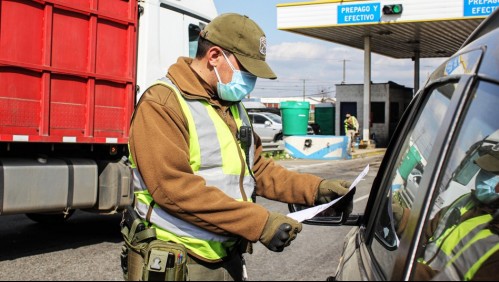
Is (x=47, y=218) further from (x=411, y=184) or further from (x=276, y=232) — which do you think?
(x=411, y=184)

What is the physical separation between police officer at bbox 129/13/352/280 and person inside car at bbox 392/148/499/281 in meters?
0.47

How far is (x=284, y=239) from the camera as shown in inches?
81.7

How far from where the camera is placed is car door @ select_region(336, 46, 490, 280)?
1505 millimetres

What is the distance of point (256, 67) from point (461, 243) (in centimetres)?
103

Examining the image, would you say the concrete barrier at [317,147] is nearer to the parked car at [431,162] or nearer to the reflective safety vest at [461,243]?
the parked car at [431,162]

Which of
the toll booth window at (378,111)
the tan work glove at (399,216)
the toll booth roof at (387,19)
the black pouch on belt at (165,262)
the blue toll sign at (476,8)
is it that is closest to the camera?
the tan work glove at (399,216)

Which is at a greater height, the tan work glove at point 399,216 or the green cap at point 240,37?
the green cap at point 240,37

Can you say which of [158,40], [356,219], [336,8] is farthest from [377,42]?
[356,219]

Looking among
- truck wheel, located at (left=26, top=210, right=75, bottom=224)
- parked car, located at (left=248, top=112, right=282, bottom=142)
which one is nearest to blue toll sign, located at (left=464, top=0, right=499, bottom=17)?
parked car, located at (left=248, top=112, right=282, bottom=142)

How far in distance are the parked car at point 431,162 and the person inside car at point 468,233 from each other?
0.6 inches

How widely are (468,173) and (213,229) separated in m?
1.03

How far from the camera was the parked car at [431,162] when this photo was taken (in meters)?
1.51

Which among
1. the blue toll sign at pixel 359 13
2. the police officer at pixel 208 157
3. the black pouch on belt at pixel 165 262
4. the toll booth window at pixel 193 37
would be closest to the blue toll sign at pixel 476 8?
the blue toll sign at pixel 359 13

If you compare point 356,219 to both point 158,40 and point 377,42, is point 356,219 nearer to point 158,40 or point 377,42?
point 158,40
